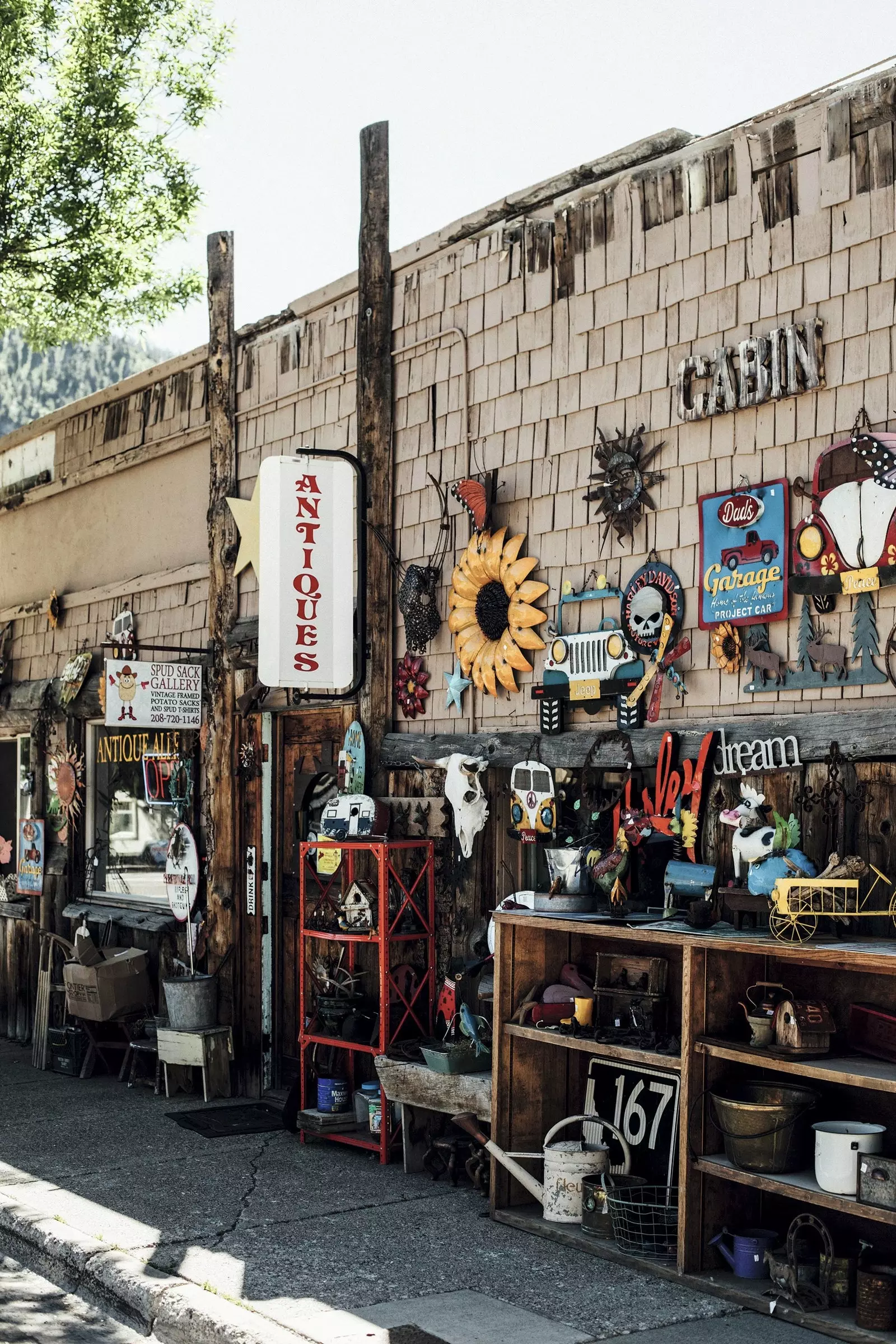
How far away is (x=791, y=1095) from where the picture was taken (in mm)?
5801

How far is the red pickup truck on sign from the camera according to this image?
645 cm

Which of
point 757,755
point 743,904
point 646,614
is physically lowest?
point 743,904

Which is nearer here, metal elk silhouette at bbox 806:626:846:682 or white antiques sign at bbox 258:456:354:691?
metal elk silhouette at bbox 806:626:846:682

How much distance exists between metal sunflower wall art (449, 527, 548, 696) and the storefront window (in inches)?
132

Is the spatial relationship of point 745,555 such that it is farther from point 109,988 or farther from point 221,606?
point 109,988

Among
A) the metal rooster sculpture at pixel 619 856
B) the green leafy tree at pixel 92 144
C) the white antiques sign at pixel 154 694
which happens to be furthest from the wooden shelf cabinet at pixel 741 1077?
the green leafy tree at pixel 92 144

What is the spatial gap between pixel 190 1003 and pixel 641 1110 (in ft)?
13.1

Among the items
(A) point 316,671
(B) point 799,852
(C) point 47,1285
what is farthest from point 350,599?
(C) point 47,1285

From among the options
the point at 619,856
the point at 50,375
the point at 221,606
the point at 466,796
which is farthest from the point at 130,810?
the point at 50,375

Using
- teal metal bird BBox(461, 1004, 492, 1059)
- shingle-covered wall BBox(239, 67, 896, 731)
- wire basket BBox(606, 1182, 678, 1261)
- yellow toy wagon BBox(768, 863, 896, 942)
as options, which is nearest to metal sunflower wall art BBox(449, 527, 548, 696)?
shingle-covered wall BBox(239, 67, 896, 731)

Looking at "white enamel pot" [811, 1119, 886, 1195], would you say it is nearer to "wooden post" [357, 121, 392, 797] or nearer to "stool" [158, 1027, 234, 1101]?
"wooden post" [357, 121, 392, 797]

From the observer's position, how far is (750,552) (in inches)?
258

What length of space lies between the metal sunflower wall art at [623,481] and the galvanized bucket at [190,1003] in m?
4.44

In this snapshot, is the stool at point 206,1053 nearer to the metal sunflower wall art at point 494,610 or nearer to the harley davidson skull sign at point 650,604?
the metal sunflower wall art at point 494,610
